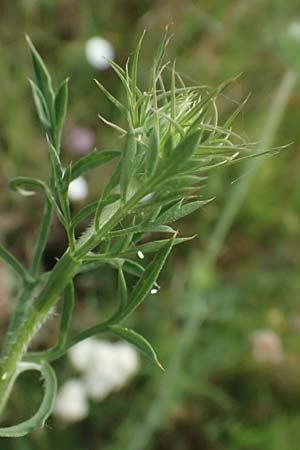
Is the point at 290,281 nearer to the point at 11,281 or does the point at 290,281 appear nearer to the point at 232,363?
the point at 232,363

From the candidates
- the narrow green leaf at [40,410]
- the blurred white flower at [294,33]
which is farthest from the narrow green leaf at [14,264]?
the blurred white flower at [294,33]

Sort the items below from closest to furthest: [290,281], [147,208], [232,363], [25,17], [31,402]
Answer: [147,208], [31,402], [232,363], [290,281], [25,17]

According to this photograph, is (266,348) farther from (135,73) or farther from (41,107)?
(135,73)

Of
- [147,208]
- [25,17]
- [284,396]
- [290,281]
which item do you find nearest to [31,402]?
[284,396]

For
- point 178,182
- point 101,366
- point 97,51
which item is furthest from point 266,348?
point 178,182

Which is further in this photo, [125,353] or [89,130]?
[89,130]

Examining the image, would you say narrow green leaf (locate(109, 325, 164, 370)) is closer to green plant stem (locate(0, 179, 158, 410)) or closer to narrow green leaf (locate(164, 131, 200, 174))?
green plant stem (locate(0, 179, 158, 410))
